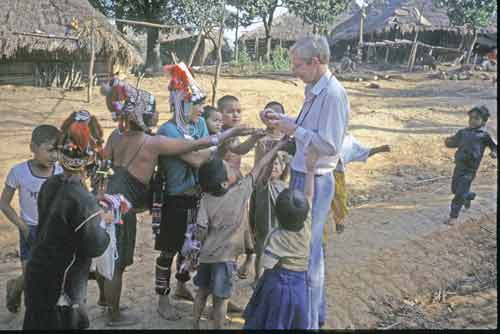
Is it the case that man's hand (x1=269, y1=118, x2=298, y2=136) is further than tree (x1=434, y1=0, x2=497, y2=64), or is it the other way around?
tree (x1=434, y1=0, x2=497, y2=64)

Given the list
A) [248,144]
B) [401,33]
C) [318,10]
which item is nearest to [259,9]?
[318,10]

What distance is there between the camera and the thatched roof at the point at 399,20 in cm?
3078

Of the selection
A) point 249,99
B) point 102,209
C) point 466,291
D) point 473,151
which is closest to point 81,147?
point 102,209

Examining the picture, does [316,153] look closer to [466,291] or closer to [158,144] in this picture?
[158,144]

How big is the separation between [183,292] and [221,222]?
45.1 inches

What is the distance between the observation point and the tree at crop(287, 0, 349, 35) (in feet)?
88.8

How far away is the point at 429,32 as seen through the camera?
104ft

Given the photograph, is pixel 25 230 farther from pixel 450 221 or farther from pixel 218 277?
pixel 450 221

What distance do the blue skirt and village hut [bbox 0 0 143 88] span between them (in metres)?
12.5

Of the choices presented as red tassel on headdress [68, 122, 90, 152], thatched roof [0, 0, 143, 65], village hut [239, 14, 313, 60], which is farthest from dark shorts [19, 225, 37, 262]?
village hut [239, 14, 313, 60]

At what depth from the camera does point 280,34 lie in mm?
34125

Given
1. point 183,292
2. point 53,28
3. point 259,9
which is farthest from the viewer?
point 259,9

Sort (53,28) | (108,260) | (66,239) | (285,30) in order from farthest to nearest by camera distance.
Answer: (285,30) → (53,28) → (108,260) → (66,239)

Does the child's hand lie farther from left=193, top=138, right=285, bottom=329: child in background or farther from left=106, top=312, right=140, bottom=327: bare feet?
left=106, top=312, right=140, bottom=327: bare feet
